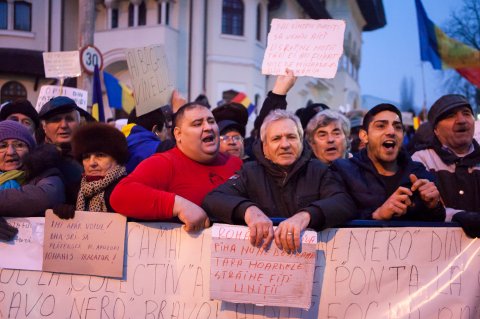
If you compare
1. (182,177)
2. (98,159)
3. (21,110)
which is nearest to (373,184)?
(182,177)

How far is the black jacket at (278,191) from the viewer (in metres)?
3.10

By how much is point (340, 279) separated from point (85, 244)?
1.47 m

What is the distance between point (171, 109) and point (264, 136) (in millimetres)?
2388

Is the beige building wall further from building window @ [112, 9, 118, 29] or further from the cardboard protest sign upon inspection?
the cardboard protest sign

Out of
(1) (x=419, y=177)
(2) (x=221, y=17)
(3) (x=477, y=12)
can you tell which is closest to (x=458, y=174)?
(1) (x=419, y=177)

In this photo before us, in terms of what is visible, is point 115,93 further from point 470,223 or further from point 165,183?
point 470,223

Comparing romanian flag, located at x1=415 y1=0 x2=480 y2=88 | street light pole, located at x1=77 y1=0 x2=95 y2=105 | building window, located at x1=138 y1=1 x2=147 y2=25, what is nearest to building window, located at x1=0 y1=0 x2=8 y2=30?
building window, located at x1=138 y1=1 x2=147 y2=25

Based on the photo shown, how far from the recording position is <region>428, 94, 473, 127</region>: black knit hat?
13.3ft

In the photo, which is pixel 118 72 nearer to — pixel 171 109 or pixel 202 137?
pixel 171 109

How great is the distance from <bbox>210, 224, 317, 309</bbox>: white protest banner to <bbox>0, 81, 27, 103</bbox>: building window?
20992mm

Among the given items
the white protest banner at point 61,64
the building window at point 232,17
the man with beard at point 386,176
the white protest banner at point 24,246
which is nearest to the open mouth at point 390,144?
the man with beard at point 386,176

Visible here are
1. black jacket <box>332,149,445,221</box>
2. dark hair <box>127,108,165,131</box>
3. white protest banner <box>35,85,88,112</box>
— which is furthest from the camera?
white protest banner <box>35,85,88,112</box>

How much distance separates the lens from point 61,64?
8.09 m

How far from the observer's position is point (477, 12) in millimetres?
13062
